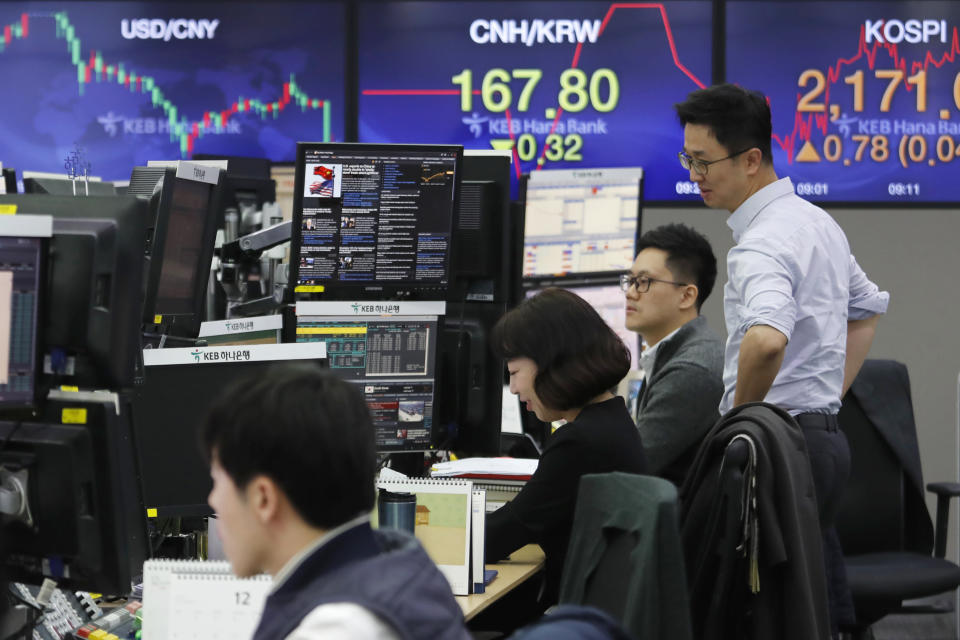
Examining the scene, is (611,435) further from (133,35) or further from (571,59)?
(133,35)

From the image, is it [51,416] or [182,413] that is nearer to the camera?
[51,416]

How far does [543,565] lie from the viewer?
102 inches

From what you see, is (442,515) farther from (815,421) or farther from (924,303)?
(924,303)

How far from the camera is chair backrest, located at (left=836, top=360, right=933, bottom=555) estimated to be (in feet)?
12.6

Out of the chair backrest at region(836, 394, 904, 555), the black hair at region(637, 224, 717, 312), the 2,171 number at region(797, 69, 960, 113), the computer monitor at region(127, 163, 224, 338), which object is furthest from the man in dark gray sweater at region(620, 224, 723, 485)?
the 2,171 number at region(797, 69, 960, 113)

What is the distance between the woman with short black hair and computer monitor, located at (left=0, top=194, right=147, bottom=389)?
3.71ft

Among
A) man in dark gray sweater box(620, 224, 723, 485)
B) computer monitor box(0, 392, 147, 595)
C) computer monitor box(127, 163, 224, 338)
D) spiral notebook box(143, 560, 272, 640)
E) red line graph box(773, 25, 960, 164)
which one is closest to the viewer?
computer monitor box(0, 392, 147, 595)

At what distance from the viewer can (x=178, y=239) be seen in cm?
245

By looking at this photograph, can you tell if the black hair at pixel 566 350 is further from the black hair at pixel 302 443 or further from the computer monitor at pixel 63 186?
the black hair at pixel 302 443

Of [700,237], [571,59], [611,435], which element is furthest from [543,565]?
[571,59]

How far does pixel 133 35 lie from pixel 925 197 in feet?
11.9

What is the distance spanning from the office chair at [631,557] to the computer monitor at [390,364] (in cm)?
79

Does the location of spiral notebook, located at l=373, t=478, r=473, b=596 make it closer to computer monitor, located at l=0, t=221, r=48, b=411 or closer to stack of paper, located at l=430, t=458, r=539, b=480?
stack of paper, located at l=430, t=458, r=539, b=480

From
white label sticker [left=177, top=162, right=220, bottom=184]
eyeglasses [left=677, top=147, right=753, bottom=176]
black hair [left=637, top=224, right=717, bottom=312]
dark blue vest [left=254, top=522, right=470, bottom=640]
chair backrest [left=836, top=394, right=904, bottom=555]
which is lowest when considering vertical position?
chair backrest [left=836, top=394, right=904, bottom=555]
